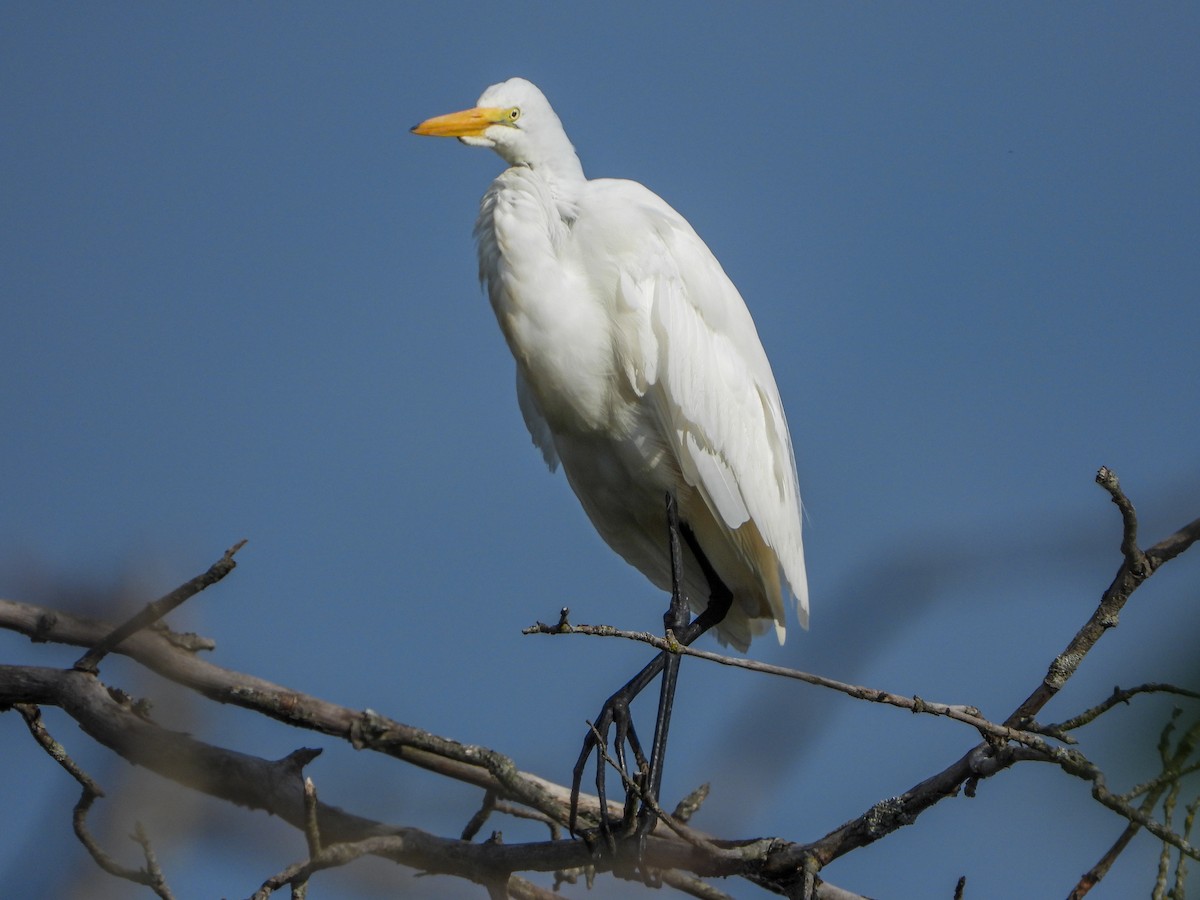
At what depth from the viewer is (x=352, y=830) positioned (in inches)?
129

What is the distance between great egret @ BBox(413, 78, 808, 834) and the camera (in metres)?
4.40

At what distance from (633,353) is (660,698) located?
1136mm

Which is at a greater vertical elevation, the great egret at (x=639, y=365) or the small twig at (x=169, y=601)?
the great egret at (x=639, y=365)

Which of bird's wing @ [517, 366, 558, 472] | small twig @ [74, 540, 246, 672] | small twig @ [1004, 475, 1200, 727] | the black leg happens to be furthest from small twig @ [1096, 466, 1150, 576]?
bird's wing @ [517, 366, 558, 472]

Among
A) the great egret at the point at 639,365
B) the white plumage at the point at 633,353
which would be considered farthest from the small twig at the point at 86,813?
the white plumage at the point at 633,353

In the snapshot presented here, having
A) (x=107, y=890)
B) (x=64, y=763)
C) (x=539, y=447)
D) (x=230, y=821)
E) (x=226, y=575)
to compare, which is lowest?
(x=107, y=890)

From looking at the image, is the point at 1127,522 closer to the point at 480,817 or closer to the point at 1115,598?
the point at 1115,598

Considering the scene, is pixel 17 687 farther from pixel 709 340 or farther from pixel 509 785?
pixel 709 340

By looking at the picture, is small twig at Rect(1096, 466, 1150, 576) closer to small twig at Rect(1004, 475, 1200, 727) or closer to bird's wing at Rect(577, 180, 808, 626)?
small twig at Rect(1004, 475, 1200, 727)

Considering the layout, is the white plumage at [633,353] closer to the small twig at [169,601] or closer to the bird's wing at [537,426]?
the bird's wing at [537,426]

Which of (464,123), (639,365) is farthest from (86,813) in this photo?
(464,123)

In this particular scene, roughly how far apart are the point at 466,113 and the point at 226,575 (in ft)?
8.46

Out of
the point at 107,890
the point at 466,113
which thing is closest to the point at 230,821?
the point at 107,890

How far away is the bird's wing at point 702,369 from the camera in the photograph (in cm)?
441
